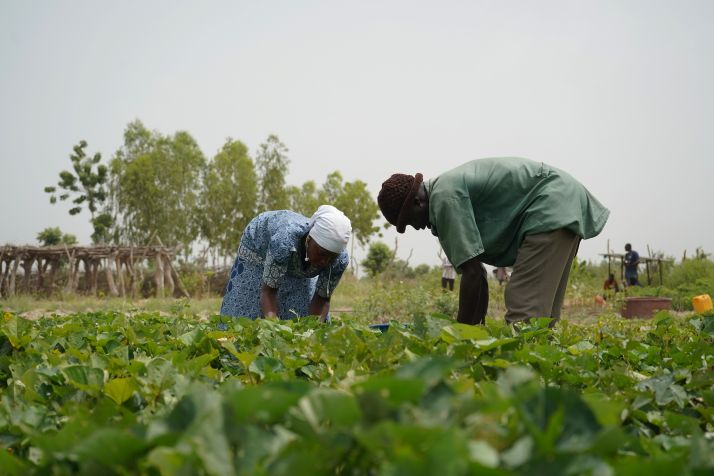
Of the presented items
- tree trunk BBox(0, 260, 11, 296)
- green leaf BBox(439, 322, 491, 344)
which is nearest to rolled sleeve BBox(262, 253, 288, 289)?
green leaf BBox(439, 322, 491, 344)

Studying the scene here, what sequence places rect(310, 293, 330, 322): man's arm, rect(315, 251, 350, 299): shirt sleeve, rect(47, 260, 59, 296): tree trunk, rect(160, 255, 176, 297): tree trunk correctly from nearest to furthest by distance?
rect(315, 251, 350, 299): shirt sleeve < rect(310, 293, 330, 322): man's arm < rect(160, 255, 176, 297): tree trunk < rect(47, 260, 59, 296): tree trunk

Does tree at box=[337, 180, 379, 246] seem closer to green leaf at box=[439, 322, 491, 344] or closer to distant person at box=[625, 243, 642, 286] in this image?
distant person at box=[625, 243, 642, 286]

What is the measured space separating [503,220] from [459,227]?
403 mm

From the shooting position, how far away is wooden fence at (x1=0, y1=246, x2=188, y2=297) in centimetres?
1912

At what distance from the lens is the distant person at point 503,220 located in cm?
329

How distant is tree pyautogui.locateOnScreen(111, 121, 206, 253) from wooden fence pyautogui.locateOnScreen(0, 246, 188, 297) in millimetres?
10430

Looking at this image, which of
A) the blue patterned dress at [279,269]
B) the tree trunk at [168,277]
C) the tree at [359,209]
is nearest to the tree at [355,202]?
the tree at [359,209]

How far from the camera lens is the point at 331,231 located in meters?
3.67

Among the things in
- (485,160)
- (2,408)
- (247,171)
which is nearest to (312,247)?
(485,160)

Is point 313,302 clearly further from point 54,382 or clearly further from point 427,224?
point 54,382

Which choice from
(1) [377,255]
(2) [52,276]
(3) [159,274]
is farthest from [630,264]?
(2) [52,276]

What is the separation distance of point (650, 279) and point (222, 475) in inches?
855

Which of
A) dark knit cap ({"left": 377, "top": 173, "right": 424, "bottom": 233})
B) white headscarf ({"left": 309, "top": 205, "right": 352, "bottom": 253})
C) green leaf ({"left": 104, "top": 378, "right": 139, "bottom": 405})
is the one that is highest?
dark knit cap ({"left": 377, "top": 173, "right": 424, "bottom": 233})

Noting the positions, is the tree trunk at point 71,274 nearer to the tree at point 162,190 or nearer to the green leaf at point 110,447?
the tree at point 162,190
